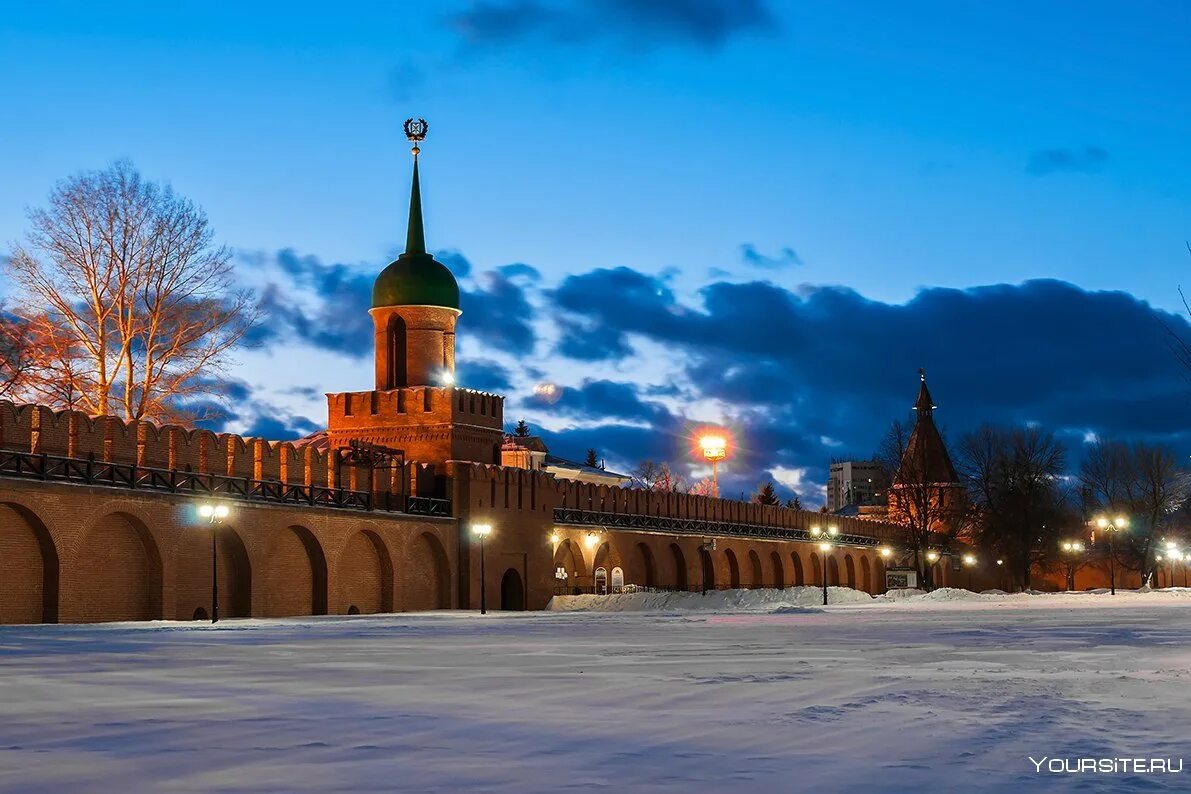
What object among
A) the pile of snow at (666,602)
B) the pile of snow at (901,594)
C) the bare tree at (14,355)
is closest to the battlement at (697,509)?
the pile of snow at (666,602)

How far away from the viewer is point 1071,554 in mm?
85500

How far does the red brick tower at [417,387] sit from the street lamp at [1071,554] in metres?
47.3

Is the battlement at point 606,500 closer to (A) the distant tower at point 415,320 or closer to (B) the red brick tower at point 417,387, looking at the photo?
(B) the red brick tower at point 417,387

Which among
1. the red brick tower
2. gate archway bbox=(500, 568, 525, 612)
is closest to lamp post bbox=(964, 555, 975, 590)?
the red brick tower

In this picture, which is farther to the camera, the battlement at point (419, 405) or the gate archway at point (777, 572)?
the gate archway at point (777, 572)

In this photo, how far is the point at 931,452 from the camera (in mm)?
88062

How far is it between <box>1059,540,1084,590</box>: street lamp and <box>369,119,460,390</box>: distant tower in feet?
161

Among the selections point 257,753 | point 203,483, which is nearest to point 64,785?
point 257,753

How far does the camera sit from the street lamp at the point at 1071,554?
8188 centimetres

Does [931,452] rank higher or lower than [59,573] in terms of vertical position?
higher

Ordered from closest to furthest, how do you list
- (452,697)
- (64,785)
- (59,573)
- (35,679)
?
1. (64,785)
2. (452,697)
3. (35,679)
4. (59,573)

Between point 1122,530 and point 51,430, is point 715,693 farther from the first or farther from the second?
point 1122,530

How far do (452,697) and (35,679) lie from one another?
155 inches

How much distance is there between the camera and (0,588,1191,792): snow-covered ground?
7.24 metres
